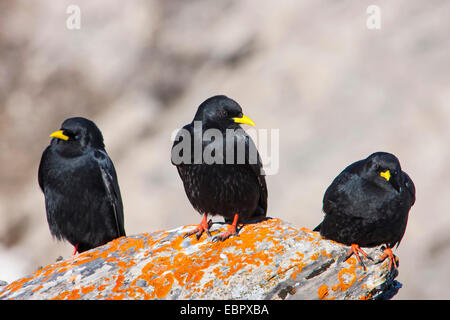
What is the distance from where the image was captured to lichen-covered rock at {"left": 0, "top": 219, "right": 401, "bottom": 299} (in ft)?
22.4

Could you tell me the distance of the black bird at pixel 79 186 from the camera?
8.74 m

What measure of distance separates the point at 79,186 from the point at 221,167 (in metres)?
2.29

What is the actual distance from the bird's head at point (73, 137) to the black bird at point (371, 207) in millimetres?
3543

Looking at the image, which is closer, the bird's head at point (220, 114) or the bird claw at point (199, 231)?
the bird claw at point (199, 231)

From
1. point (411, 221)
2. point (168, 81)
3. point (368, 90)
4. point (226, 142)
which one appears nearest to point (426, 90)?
point (368, 90)

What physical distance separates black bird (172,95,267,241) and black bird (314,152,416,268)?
3.64 feet

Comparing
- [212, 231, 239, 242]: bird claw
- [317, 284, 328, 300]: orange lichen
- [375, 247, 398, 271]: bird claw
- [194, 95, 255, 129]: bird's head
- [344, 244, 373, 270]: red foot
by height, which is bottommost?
[317, 284, 328, 300]: orange lichen

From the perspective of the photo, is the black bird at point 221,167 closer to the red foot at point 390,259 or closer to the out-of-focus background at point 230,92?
the red foot at point 390,259

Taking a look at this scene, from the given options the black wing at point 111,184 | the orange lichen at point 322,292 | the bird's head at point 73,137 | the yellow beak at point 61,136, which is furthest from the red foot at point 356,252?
the yellow beak at point 61,136

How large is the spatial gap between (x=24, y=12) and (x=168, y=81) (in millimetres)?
6781

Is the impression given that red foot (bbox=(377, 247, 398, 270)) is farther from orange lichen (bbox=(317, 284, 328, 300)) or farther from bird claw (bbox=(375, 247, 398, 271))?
orange lichen (bbox=(317, 284, 328, 300))

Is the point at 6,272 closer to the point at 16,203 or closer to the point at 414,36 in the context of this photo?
the point at 16,203

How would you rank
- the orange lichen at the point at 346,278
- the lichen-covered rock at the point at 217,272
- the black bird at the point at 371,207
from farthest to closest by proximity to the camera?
1. the black bird at the point at 371,207
2. the orange lichen at the point at 346,278
3. the lichen-covered rock at the point at 217,272

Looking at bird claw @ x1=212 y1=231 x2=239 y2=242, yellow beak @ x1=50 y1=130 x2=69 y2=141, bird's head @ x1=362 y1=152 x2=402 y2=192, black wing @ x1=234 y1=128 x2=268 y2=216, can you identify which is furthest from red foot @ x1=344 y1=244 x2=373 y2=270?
yellow beak @ x1=50 y1=130 x2=69 y2=141
